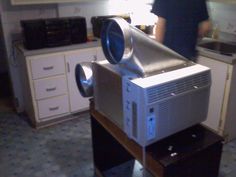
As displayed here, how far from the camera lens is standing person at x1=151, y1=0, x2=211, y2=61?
1909 mm

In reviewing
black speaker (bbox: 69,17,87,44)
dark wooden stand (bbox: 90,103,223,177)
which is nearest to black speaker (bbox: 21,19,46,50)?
black speaker (bbox: 69,17,87,44)

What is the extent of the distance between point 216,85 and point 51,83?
1.48 metres

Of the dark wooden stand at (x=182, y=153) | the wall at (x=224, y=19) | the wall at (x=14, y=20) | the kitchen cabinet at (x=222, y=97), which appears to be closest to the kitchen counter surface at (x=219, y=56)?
the kitchen cabinet at (x=222, y=97)

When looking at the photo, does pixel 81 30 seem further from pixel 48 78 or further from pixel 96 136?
pixel 96 136

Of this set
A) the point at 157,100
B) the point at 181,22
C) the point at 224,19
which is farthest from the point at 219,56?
the point at 157,100

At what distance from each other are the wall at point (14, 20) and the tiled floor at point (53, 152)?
0.48m

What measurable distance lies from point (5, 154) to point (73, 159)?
59 centimetres

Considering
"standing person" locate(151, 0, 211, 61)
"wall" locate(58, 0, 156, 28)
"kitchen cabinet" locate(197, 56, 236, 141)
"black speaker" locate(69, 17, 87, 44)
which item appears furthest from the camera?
"wall" locate(58, 0, 156, 28)

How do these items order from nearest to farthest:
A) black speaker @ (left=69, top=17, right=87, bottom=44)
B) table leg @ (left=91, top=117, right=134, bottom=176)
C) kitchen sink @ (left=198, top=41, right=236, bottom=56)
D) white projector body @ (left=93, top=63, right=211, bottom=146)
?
white projector body @ (left=93, top=63, right=211, bottom=146) < table leg @ (left=91, top=117, right=134, bottom=176) < kitchen sink @ (left=198, top=41, right=236, bottom=56) < black speaker @ (left=69, top=17, right=87, bottom=44)

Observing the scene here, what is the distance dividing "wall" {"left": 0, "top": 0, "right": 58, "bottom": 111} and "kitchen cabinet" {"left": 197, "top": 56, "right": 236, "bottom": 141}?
1.64 m

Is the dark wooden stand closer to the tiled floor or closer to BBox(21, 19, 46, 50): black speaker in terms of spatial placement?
the tiled floor

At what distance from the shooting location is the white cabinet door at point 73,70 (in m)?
2.54

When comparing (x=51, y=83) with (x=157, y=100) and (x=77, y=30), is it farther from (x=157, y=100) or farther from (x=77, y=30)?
(x=157, y=100)

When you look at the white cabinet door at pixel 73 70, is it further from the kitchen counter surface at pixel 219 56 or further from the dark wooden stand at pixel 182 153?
the dark wooden stand at pixel 182 153
